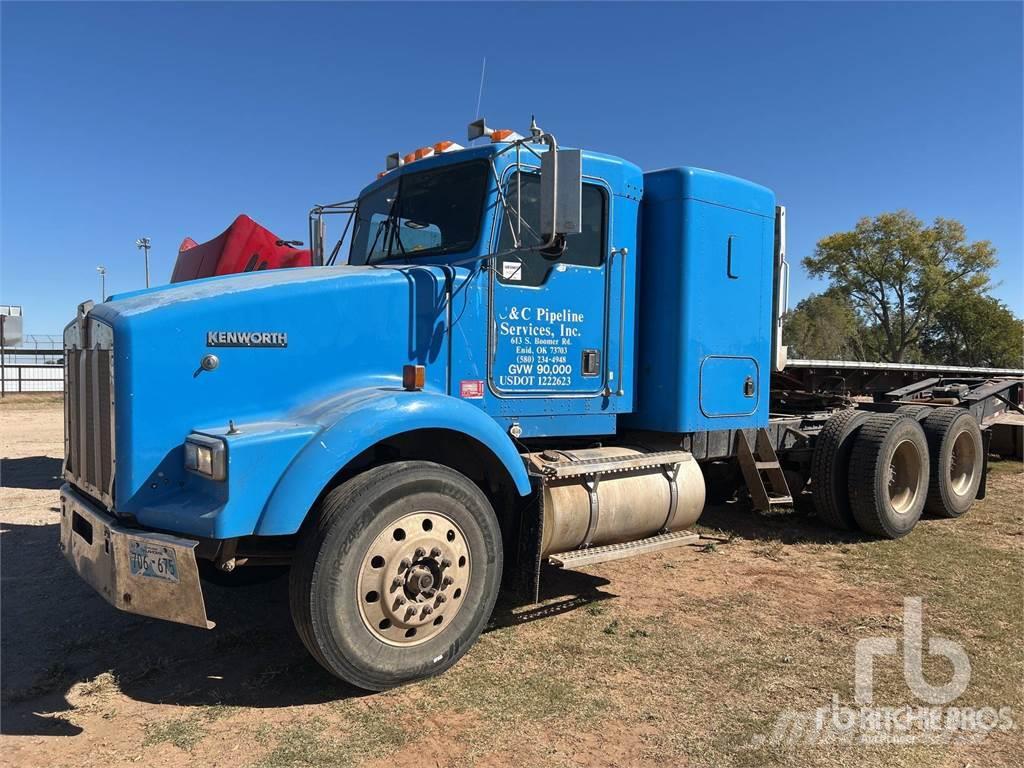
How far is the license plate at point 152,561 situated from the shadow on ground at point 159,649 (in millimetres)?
787

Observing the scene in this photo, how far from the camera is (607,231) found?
16.2 feet

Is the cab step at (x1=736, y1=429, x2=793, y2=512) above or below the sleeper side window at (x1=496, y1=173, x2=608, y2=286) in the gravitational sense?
below

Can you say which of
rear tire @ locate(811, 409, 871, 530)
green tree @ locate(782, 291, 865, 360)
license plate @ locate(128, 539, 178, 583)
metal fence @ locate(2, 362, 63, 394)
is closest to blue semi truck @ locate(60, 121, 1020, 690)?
license plate @ locate(128, 539, 178, 583)

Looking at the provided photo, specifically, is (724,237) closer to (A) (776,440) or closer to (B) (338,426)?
(A) (776,440)

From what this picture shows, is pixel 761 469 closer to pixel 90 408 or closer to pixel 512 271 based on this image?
pixel 512 271

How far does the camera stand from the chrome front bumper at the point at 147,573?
303 centimetres

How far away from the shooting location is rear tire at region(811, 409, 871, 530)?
22.0ft

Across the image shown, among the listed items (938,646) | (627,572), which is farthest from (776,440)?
(938,646)

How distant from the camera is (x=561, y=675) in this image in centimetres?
375

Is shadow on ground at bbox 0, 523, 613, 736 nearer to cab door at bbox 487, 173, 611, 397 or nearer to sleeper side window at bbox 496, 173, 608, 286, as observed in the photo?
cab door at bbox 487, 173, 611, 397

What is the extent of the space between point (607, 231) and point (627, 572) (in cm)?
265

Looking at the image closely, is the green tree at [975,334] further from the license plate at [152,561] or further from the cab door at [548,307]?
the license plate at [152,561]

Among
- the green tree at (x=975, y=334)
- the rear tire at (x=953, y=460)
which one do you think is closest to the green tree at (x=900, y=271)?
the green tree at (x=975, y=334)

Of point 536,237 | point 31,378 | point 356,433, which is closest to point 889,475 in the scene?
point 536,237
